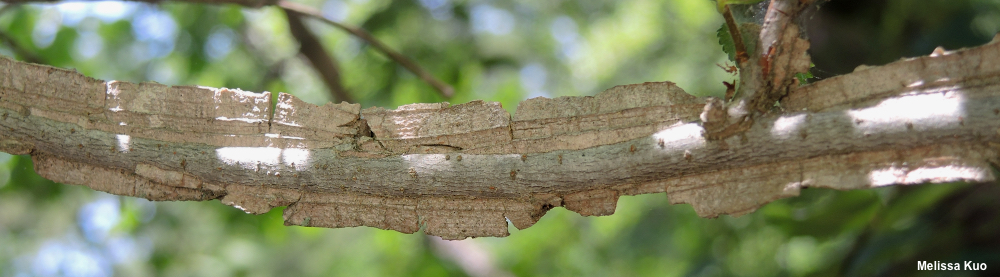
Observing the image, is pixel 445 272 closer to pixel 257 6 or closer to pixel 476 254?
pixel 476 254

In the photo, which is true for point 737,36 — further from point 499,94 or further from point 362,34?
point 499,94

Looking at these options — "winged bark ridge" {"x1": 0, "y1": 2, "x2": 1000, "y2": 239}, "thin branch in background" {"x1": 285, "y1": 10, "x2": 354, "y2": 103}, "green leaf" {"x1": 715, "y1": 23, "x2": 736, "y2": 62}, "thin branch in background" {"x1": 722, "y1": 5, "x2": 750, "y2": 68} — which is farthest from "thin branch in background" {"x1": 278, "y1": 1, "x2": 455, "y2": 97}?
"thin branch in background" {"x1": 722, "y1": 5, "x2": 750, "y2": 68}

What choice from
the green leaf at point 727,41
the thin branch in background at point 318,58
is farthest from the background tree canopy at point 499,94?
the green leaf at point 727,41

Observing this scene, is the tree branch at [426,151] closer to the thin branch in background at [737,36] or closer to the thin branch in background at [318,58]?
the thin branch in background at [737,36]

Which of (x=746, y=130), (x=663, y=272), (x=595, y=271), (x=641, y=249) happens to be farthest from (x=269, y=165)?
(x=595, y=271)

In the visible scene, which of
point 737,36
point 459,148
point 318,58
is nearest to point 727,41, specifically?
point 737,36

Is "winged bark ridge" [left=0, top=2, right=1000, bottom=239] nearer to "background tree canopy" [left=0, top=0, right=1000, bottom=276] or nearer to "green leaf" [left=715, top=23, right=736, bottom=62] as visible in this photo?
"green leaf" [left=715, top=23, right=736, bottom=62]
